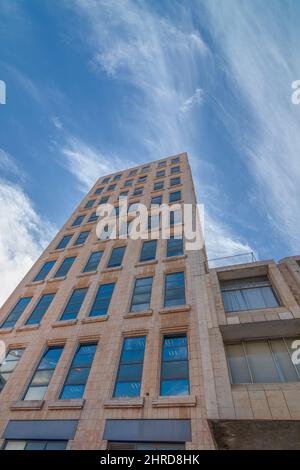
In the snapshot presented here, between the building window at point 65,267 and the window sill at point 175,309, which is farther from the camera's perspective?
the building window at point 65,267

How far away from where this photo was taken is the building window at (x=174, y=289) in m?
13.5

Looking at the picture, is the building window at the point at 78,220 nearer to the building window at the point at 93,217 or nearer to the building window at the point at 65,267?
the building window at the point at 93,217

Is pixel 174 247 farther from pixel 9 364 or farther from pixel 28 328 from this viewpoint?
pixel 9 364

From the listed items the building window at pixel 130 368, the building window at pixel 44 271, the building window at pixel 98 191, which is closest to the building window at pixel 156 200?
the building window at pixel 98 191

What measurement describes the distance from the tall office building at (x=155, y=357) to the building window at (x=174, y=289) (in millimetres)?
72

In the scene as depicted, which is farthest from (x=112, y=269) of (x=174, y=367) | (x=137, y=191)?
(x=137, y=191)

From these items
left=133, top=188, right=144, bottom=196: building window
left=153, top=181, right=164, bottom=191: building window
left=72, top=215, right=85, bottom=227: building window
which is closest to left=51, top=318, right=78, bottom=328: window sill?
left=72, top=215, right=85, bottom=227: building window

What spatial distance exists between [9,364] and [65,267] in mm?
8038

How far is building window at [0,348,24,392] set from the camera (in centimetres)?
1244

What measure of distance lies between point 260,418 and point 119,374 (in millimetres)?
5889

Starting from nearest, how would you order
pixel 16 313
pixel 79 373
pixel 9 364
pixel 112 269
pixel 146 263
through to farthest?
pixel 79 373 → pixel 9 364 → pixel 146 263 → pixel 16 313 → pixel 112 269

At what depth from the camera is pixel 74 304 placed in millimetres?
15719

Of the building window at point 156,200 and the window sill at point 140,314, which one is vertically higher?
the building window at point 156,200
